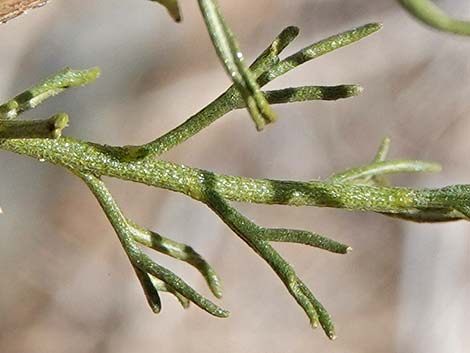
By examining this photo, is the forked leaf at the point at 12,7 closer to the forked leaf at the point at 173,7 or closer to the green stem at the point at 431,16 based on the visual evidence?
the forked leaf at the point at 173,7

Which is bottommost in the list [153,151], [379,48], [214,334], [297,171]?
[214,334]

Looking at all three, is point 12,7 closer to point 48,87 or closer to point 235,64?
point 48,87

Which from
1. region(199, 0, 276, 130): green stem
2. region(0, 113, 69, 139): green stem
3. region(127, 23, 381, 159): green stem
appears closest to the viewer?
region(199, 0, 276, 130): green stem

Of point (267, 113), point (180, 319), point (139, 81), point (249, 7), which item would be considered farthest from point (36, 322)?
point (267, 113)

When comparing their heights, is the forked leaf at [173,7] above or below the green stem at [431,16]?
above

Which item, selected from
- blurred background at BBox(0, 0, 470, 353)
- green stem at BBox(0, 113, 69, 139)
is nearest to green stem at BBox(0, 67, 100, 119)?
green stem at BBox(0, 113, 69, 139)

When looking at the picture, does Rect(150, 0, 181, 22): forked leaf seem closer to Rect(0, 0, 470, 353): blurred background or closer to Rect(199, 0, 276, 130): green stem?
Rect(199, 0, 276, 130): green stem

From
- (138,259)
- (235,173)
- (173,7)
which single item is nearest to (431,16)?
(173,7)

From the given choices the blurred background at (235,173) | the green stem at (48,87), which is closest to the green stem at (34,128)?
the green stem at (48,87)

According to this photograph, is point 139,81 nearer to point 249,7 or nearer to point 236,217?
point 249,7
